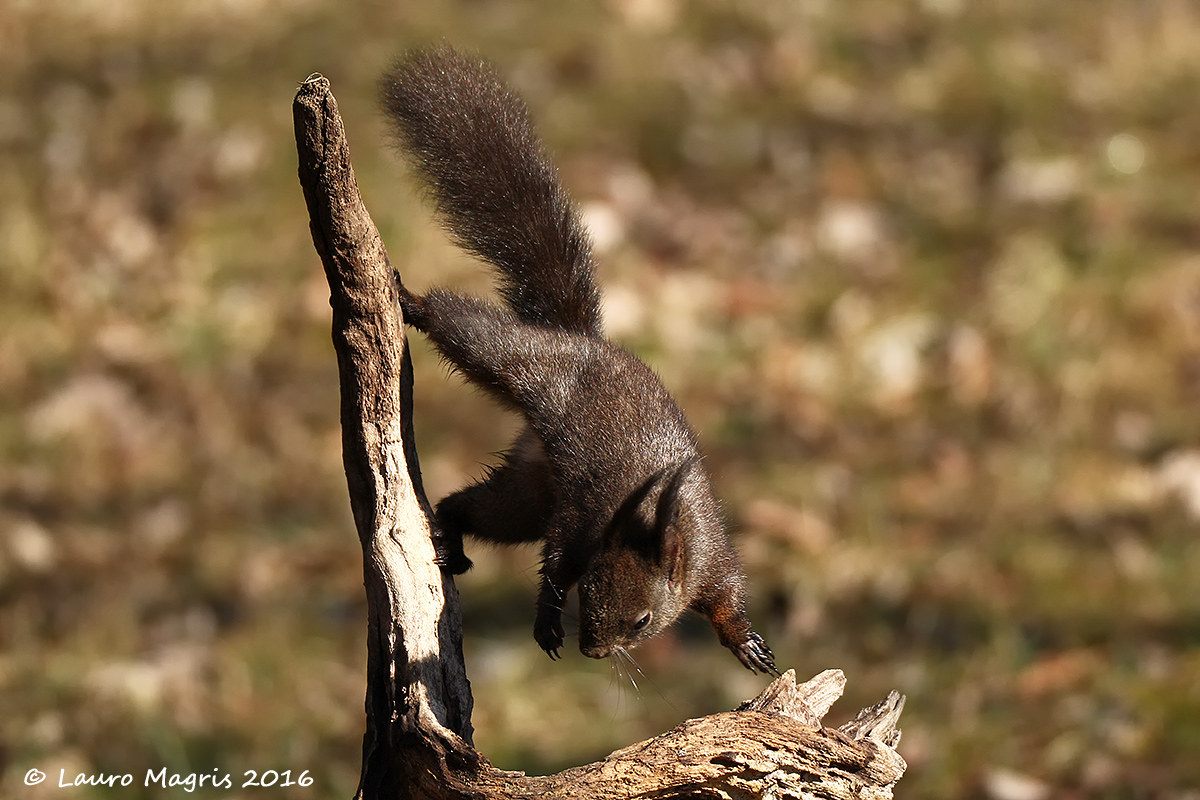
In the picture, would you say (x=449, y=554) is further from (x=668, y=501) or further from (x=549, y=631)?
(x=668, y=501)

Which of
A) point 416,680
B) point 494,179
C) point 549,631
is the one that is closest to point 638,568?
point 549,631

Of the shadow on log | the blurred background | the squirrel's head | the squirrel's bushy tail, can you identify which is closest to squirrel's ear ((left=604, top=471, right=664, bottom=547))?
the squirrel's head

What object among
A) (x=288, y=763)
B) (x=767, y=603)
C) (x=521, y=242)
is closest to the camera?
(x=521, y=242)

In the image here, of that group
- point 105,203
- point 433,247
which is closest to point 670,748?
point 433,247

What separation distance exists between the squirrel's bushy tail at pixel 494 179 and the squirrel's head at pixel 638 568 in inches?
18.2

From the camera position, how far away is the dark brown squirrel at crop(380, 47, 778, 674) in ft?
7.15

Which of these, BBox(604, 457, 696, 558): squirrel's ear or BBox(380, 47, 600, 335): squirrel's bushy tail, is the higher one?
BBox(380, 47, 600, 335): squirrel's bushy tail

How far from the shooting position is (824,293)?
5.37m

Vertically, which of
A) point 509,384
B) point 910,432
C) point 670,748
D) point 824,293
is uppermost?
point 824,293

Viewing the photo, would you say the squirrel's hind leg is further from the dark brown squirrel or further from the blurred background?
the blurred background

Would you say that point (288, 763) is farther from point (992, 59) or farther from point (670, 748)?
point (992, 59)

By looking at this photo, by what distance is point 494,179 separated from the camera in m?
2.47

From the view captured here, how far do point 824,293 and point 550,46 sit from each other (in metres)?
1.69

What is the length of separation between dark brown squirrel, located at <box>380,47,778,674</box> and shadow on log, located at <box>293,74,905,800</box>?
0.12m
